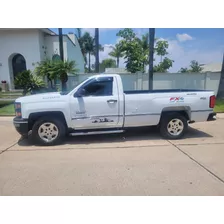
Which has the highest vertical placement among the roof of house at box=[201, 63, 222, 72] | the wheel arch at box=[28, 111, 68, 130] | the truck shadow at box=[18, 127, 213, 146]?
the roof of house at box=[201, 63, 222, 72]

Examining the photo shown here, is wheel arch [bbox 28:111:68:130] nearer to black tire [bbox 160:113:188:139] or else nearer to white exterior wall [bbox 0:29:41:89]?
black tire [bbox 160:113:188:139]

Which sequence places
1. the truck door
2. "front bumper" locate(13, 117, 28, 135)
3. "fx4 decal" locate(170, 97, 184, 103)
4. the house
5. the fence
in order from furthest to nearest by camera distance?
the house, the fence, "fx4 decal" locate(170, 97, 184, 103), the truck door, "front bumper" locate(13, 117, 28, 135)

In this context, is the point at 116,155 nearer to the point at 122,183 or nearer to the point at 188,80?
the point at 122,183

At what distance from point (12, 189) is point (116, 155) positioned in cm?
216

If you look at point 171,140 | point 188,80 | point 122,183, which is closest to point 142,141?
point 171,140

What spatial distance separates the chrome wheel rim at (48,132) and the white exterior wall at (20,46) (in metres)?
14.7

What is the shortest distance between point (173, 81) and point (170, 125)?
30.4 ft

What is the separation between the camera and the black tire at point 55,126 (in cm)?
499

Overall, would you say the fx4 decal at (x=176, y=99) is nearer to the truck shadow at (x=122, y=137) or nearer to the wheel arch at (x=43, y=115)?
the truck shadow at (x=122, y=137)

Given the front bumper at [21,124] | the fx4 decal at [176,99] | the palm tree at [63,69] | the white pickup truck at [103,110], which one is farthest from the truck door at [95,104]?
the palm tree at [63,69]

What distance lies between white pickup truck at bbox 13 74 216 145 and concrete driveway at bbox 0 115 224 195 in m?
0.42

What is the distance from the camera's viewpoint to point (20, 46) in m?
17.7

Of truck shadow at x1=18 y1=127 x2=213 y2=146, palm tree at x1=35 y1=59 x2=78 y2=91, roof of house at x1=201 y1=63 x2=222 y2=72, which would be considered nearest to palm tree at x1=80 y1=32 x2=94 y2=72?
roof of house at x1=201 y1=63 x2=222 y2=72

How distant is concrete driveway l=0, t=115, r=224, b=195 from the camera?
120 inches
